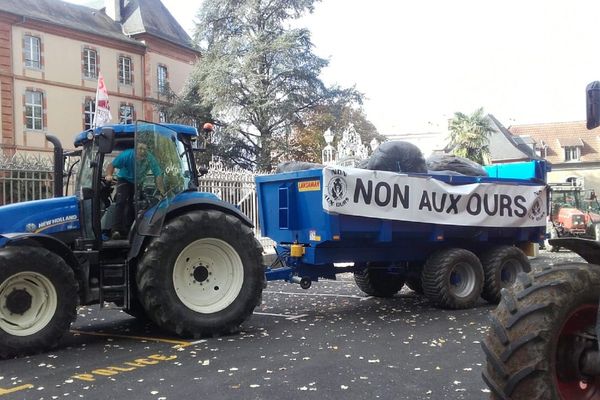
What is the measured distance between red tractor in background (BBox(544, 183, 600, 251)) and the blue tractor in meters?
15.5

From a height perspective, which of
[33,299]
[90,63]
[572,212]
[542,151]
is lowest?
[33,299]

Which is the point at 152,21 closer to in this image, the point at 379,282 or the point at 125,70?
the point at 125,70

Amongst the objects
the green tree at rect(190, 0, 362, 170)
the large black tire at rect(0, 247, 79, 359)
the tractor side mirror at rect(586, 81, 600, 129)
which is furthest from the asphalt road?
the green tree at rect(190, 0, 362, 170)

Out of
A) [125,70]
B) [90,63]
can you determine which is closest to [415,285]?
[90,63]

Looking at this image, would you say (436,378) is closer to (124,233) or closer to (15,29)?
(124,233)

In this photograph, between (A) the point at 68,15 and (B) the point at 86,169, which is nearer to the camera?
(B) the point at 86,169

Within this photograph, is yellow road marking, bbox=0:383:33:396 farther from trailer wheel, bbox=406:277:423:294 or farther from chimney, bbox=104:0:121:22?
chimney, bbox=104:0:121:22

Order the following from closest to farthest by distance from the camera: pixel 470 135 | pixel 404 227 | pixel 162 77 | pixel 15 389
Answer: pixel 15 389 → pixel 404 227 → pixel 470 135 → pixel 162 77

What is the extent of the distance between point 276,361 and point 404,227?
11.9 ft

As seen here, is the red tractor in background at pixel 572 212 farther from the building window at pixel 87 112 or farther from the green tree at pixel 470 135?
the building window at pixel 87 112

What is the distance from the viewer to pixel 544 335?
322 centimetres

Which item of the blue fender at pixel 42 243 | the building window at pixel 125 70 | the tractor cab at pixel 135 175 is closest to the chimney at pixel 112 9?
the building window at pixel 125 70

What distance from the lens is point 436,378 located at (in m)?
5.25

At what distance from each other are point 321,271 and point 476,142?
3160 centimetres
